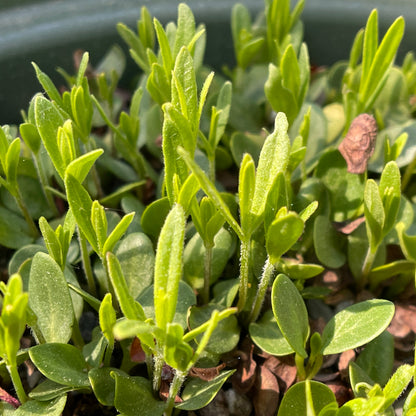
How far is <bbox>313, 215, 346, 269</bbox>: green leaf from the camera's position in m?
0.65

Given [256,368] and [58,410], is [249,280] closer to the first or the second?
[256,368]

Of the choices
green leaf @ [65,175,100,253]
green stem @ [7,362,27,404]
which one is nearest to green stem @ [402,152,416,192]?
green leaf @ [65,175,100,253]

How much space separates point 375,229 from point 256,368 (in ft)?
0.68

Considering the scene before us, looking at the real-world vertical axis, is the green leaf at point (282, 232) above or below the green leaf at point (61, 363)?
above

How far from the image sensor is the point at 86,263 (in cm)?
62

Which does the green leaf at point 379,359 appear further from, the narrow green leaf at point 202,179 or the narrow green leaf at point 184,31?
the narrow green leaf at point 184,31

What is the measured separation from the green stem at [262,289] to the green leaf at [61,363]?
19 cm

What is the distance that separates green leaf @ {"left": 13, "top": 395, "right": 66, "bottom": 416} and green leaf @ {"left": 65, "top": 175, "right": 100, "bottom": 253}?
16 cm

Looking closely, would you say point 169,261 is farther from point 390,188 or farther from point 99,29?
point 99,29

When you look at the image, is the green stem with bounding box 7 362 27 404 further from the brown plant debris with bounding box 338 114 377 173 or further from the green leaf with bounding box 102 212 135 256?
the brown plant debris with bounding box 338 114 377 173

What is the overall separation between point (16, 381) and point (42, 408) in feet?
0.13

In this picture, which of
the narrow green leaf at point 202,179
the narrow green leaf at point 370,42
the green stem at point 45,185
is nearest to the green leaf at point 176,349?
the narrow green leaf at point 202,179

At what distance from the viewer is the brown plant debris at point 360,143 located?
2.18ft

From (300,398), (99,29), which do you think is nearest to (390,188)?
(300,398)
